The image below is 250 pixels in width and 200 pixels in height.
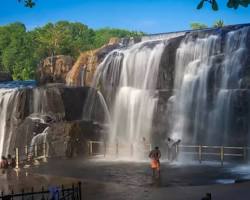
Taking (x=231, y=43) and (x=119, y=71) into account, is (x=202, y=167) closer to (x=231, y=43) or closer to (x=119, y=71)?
(x=231, y=43)

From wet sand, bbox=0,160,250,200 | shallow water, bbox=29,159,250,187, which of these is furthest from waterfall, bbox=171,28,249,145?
wet sand, bbox=0,160,250,200

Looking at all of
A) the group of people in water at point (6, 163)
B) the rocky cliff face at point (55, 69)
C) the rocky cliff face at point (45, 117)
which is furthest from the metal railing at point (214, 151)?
the rocky cliff face at point (55, 69)

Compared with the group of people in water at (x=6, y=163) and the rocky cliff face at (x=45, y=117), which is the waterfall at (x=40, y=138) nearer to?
the rocky cliff face at (x=45, y=117)

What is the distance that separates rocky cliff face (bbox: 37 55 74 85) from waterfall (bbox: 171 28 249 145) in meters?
17.5

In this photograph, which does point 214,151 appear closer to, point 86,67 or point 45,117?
point 45,117

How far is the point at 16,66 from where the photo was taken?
92000mm

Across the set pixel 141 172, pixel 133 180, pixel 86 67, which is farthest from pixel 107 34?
pixel 133 180

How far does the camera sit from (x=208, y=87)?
98.6ft

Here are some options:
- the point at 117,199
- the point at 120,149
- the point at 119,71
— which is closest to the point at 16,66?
the point at 119,71

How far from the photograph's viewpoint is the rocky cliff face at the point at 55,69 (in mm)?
48281

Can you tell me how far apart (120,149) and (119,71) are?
26.0ft

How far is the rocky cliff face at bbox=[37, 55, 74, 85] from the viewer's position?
158 ft

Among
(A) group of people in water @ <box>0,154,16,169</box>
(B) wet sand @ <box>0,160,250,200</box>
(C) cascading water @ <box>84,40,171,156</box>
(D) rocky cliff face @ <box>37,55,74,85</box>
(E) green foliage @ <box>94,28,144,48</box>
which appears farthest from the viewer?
(E) green foliage @ <box>94,28,144,48</box>

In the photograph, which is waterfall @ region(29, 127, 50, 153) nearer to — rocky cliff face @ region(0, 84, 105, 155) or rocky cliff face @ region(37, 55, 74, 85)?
rocky cliff face @ region(0, 84, 105, 155)
